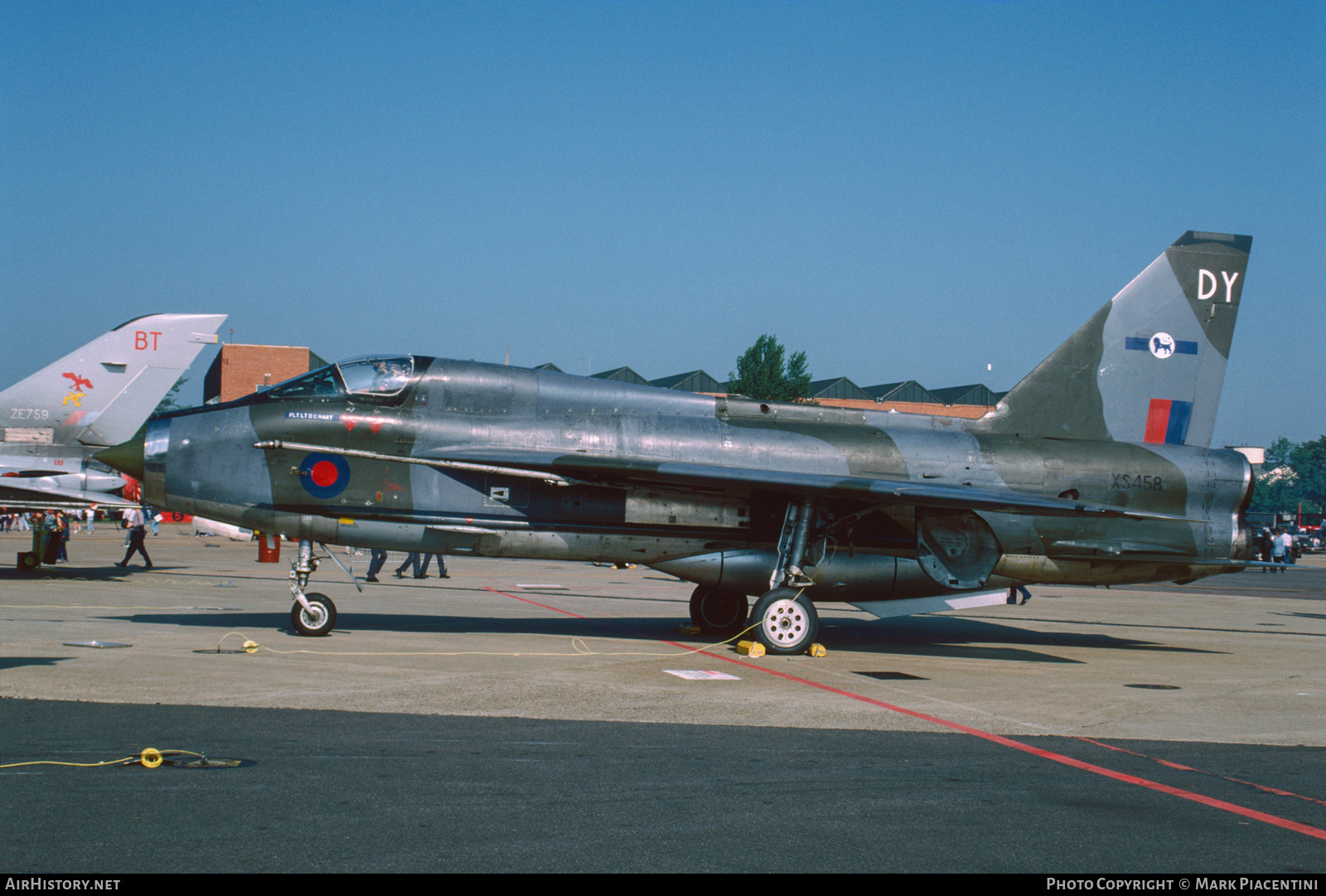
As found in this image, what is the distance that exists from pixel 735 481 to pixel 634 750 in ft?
17.8

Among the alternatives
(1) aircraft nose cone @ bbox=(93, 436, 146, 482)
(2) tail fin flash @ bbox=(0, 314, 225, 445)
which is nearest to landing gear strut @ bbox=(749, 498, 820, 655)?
(1) aircraft nose cone @ bbox=(93, 436, 146, 482)

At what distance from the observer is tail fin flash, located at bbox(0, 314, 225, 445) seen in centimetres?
2181

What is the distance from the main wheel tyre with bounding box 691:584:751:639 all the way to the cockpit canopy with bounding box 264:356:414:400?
5.50 m

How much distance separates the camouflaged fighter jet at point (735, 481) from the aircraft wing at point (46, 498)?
10850mm

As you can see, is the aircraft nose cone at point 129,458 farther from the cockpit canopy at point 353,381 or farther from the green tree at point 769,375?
the green tree at point 769,375

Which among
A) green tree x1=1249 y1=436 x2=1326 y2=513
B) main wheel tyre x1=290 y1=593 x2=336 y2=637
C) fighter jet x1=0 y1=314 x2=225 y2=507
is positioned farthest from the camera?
green tree x1=1249 y1=436 x2=1326 y2=513

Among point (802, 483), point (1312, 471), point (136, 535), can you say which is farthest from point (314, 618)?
point (1312, 471)

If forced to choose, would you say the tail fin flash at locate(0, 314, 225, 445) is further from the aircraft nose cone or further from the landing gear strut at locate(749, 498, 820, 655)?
the landing gear strut at locate(749, 498, 820, 655)

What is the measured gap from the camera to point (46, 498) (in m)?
21.0

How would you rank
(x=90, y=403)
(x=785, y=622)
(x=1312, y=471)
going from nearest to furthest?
(x=785, y=622) < (x=90, y=403) < (x=1312, y=471)

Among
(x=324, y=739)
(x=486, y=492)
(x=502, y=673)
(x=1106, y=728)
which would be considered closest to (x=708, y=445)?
(x=486, y=492)

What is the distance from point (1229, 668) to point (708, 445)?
736cm

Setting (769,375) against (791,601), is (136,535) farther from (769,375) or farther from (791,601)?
(769,375)

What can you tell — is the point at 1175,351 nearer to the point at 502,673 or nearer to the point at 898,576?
the point at 898,576
